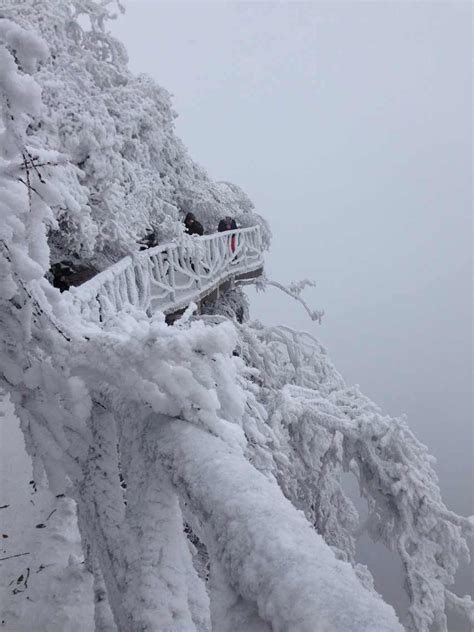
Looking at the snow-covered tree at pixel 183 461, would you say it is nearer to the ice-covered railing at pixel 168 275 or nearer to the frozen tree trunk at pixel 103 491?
the frozen tree trunk at pixel 103 491

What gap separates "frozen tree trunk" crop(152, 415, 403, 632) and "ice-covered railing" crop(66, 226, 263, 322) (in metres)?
2.68

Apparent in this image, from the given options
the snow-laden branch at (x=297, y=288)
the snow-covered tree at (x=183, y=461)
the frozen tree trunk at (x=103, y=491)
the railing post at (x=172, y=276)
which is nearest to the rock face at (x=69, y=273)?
the railing post at (x=172, y=276)

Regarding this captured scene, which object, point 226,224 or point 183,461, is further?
point 226,224

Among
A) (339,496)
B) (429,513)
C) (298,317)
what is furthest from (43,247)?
(298,317)

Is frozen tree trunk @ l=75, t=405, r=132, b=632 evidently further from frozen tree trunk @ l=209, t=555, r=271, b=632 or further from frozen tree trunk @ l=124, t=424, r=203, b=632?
frozen tree trunk @ l=209, t=555, r=271, b=632

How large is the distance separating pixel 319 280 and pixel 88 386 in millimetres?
186974

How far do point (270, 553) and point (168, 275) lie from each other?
328 inches

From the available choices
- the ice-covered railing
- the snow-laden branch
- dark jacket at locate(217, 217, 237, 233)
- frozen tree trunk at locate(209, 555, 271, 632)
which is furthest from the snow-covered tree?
the snow-laden branch

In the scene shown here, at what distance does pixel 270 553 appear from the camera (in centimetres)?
114

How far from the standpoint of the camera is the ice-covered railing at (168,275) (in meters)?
5.23

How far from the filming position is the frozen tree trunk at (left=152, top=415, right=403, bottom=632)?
98 centimetres

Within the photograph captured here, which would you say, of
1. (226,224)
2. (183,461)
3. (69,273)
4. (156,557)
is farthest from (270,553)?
(226,224)

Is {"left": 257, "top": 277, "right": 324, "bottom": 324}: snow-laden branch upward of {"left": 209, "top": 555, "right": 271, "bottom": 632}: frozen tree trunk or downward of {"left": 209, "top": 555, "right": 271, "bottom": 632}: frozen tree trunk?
downward

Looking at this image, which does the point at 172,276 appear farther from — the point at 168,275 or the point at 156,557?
the point at 156,557
